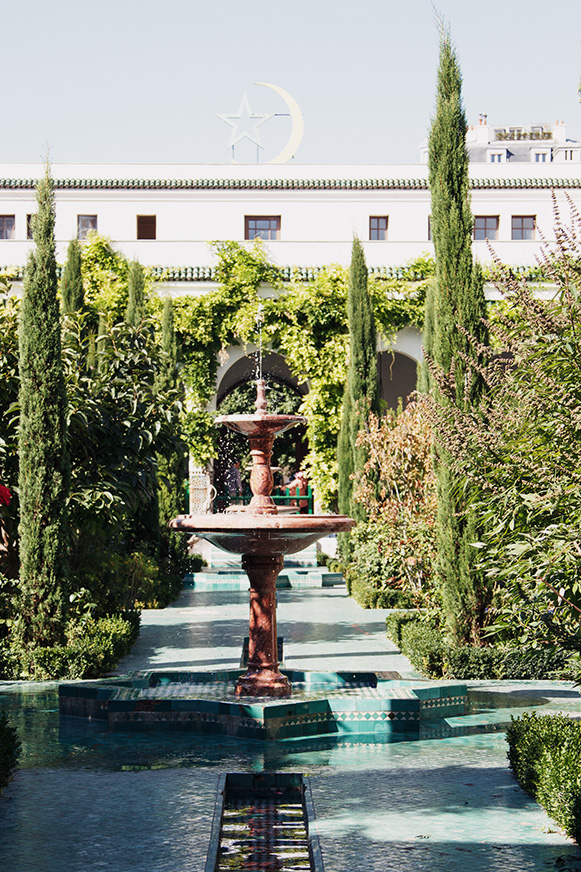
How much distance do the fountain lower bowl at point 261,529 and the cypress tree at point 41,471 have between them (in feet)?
7.82

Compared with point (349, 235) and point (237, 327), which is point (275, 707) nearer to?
point (237, 327)

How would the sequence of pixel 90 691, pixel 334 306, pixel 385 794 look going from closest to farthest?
pixel 385 794 → pixel 90 691 → pixel 334 306

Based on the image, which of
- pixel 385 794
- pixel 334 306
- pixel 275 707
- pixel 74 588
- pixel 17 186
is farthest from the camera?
pixel 17 186

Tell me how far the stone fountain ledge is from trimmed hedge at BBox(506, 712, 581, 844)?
1566mm

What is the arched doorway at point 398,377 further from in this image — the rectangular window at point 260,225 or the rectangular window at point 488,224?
the rectangular window at point 260,225

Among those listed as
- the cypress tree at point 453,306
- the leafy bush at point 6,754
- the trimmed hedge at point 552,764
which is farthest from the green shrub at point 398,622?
the leafy bush at point 6,754

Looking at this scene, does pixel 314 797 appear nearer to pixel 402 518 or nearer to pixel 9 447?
pixel 9 447

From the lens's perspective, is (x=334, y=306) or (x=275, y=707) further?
(x=334, y=306)

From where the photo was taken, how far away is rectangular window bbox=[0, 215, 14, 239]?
28203 mm

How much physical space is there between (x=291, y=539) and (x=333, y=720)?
4.77ft

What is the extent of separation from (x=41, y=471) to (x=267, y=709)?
12.9 feet

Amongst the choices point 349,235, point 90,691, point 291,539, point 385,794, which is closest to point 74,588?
point 90,691

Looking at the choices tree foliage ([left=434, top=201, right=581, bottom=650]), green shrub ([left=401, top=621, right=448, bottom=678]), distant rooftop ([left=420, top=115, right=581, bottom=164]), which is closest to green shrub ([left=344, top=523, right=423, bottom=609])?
green shrub ([left=401, top=621, right=448, bottom=678])

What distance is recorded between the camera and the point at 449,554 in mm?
10664
